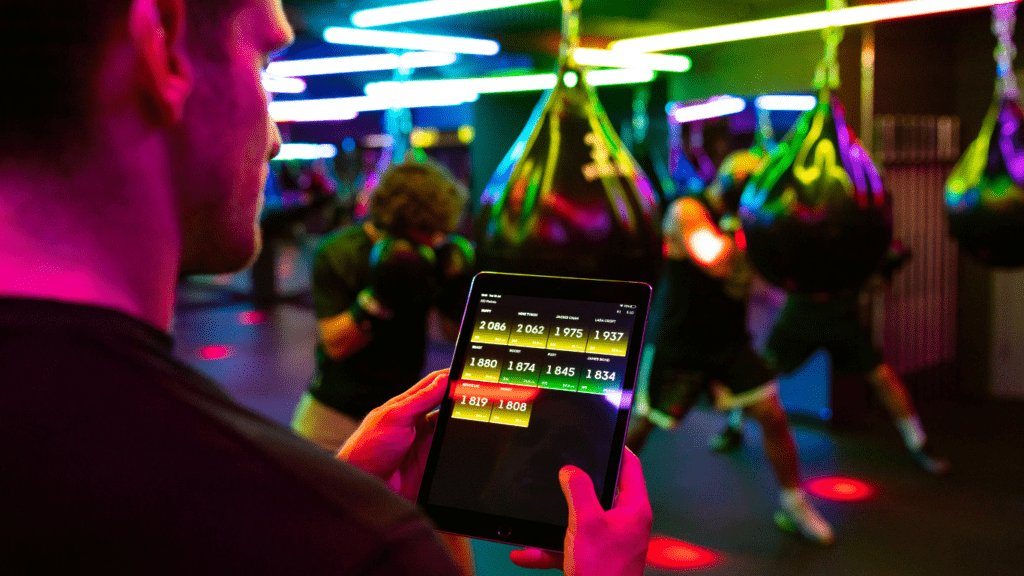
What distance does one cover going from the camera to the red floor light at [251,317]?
794 centimetres

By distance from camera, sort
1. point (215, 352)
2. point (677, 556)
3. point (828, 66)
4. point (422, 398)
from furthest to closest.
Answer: point (215, 352) < point (677, 556) < point (828, 66) < point (422, 398)

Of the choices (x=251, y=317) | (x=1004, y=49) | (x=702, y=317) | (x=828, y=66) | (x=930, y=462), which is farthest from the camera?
(x=251, y=317)

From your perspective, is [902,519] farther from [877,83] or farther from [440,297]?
[877,83]

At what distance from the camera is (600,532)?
2.25 ft

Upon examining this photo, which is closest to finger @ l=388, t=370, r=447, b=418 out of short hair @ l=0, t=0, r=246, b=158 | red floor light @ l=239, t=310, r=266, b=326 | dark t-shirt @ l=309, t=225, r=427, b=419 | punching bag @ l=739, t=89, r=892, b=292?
short hair @ l=0, t=0, r=246, b=158

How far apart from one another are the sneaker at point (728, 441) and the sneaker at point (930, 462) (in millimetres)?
809

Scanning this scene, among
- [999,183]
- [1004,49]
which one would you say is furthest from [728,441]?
[1004,49]

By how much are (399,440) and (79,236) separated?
0.43m

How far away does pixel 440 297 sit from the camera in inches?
94.8

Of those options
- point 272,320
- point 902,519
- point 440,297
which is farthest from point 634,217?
point 272,320

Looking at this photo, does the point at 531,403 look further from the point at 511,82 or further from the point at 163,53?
the point at 511,82

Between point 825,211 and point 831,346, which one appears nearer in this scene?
point 825,211

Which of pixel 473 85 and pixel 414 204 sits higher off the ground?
pixel 473 85

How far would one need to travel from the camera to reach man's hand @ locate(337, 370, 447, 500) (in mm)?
771
